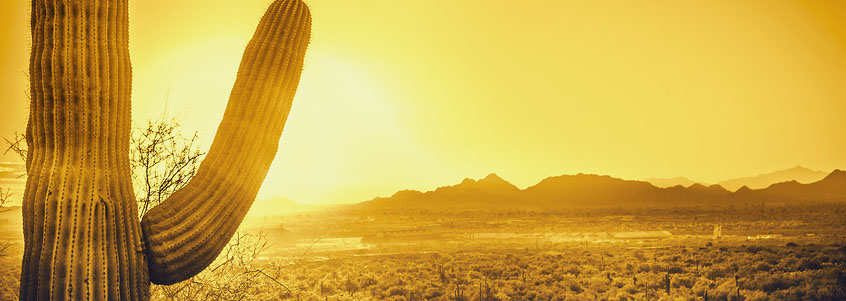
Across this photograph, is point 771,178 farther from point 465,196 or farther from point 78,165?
point 78,165

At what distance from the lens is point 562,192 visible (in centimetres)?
6956

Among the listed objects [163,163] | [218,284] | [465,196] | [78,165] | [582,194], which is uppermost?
[163,163]

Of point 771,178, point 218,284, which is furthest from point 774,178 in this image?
point 218,284

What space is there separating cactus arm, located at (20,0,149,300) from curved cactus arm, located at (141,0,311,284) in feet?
1.06

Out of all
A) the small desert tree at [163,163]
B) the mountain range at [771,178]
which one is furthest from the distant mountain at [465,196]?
the small desert tree at [163,163]

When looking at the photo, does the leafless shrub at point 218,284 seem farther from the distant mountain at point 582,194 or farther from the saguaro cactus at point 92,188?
the distant mountain at point 582,194

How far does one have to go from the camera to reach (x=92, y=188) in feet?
12.3

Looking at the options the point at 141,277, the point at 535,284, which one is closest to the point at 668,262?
the point at 535,284

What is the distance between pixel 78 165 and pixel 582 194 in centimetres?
6917

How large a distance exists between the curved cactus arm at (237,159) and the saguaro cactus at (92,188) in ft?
0.04

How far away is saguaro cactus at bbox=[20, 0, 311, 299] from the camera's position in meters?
3.62

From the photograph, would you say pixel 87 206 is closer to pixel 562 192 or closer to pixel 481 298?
pixel 481 298

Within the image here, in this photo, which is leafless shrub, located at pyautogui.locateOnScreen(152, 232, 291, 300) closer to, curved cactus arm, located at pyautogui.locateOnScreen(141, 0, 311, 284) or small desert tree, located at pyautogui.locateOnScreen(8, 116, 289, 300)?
small desert tree, located at pyautogui.locateOnScreen(8, 116, 289, 300)

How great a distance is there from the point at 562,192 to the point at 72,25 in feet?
224
